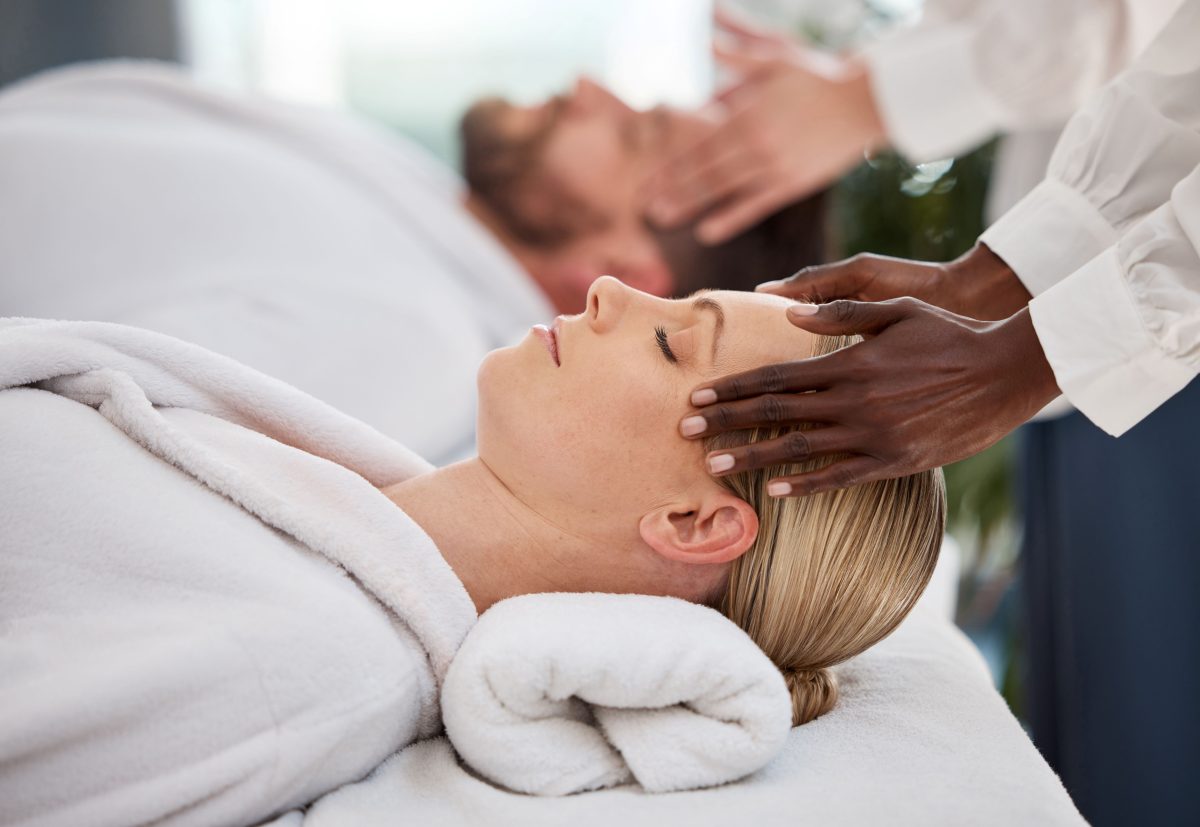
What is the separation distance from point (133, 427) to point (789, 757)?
627mm

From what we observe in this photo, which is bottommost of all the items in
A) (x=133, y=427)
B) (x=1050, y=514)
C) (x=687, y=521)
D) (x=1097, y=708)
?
(x=1097, y=708)

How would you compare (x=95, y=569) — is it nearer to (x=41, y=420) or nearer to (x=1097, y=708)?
(x=41, y=420)

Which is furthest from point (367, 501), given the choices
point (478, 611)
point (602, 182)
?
point (602, 182)

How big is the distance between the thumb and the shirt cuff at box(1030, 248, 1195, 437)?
140 millimetres

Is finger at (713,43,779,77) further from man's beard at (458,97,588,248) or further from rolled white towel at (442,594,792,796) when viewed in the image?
rolled white towel at (442,594,792,796)

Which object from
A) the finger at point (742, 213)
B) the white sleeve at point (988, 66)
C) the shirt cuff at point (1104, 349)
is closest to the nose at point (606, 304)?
the shirt cuff at point (1104, 349)

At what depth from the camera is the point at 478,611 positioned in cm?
101

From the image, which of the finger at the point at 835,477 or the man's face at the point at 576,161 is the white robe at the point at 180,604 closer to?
the finger at the point at 835,477

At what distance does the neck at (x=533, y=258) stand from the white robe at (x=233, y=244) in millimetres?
484

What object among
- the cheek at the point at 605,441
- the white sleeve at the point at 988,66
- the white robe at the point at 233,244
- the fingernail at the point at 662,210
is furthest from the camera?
the fingernail at the point at 662,210

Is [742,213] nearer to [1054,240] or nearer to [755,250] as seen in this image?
[755,250]

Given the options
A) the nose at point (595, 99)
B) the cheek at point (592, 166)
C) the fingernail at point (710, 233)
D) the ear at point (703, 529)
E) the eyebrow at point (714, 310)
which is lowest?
the fingernail at point (710, 233)

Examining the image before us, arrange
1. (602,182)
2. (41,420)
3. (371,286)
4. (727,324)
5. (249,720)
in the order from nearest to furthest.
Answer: (249,720)
(41,420)
(727,324)
(371,286)
(602,182)

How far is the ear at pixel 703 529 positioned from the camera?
95 cm
